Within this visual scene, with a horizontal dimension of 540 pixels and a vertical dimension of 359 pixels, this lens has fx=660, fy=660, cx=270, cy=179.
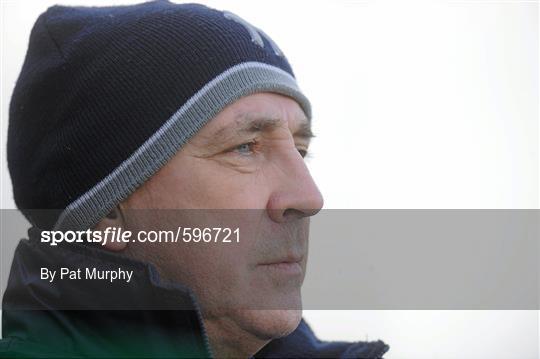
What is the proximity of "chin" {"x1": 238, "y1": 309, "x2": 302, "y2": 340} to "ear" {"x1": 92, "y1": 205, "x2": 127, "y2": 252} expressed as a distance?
29 cm

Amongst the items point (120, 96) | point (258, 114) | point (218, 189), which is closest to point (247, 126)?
point (258, 114)

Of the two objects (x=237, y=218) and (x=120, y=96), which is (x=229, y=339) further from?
(x=120, y=96)

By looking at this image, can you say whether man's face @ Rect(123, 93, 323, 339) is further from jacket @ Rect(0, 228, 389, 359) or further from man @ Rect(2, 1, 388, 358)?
jacket @ Rect(0, 228, 389, 359)

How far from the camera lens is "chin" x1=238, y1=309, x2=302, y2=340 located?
4.36 feet

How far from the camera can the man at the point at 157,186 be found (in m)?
1.28

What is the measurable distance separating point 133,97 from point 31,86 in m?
0.29

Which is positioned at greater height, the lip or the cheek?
the cheek

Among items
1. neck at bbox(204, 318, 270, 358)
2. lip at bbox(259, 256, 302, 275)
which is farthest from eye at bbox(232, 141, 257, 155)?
neck at bbox(204, 318, 270, 358)

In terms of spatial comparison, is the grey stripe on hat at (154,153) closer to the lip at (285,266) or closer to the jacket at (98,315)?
the jacket at (98,315)

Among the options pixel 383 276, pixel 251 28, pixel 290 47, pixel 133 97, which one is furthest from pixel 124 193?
pixel 383 276

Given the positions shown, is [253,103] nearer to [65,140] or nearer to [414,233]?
[65,140]

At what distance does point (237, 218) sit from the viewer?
133cm

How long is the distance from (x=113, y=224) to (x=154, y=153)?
0.18m

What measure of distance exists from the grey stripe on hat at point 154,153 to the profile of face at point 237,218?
0.08 ft
